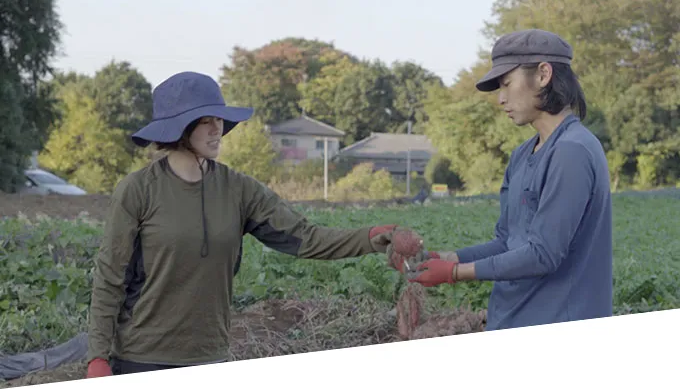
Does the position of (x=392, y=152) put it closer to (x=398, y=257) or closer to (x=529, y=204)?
(x=398, y=257)

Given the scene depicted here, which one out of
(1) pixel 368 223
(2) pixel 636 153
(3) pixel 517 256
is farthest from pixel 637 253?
(3) pixel 517 256

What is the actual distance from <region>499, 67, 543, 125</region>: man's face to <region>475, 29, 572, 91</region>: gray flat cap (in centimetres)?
3

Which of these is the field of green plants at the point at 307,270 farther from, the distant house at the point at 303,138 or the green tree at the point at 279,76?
the green tree at the point at 279,76

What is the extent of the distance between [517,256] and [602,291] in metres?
0.25

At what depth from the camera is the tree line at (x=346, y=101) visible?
5500mm

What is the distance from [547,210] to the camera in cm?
224

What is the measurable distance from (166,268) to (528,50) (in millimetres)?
1059

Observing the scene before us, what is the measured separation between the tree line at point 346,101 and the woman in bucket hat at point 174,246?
290 centimetres

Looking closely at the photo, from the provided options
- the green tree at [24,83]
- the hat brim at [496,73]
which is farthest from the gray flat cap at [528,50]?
the green tree at [24,83]

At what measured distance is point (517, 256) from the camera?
7.39ft

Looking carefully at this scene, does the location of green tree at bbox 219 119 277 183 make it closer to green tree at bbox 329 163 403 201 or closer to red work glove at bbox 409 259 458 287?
green tree at bbox 329 163 403 201

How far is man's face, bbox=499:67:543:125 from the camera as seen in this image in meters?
2.41

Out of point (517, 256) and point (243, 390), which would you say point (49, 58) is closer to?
point (243, 390)

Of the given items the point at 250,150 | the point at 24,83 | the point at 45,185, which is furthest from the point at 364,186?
the point at 24,83
